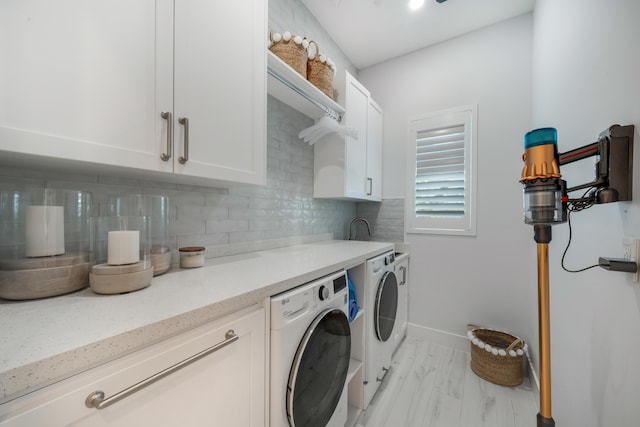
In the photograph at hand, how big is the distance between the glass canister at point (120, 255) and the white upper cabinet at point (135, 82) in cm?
26

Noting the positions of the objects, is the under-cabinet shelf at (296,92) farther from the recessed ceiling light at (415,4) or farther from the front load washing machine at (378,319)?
the front load washing machine at (378,319)

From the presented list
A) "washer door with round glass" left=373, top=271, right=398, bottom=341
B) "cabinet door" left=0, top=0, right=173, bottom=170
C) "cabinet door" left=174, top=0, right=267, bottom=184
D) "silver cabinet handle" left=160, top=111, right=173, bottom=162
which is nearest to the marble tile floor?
"washer door with round glass" left=373, top=271, right=398, bottom=341

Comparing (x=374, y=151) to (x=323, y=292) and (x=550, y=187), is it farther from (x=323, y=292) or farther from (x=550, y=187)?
(x=550, y=187)

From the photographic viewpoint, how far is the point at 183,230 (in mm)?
1282

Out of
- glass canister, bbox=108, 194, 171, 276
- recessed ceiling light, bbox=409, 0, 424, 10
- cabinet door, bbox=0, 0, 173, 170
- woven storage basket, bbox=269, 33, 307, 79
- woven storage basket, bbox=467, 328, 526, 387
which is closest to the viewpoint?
cabinet door, bbox=0, 0, 173, 170

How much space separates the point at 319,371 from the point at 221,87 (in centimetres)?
135

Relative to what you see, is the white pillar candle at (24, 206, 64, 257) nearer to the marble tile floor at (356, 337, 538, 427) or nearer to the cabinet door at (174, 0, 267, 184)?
the cabinet door at (174, 0, 267, 184)

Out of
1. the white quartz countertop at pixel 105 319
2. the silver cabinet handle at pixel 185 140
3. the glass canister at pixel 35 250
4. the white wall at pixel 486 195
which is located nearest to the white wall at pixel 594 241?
the white wall at pixel 486 195

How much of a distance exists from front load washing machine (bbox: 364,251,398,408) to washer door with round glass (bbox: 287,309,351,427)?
35 cm

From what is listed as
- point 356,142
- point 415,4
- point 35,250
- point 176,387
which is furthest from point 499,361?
point 415,4

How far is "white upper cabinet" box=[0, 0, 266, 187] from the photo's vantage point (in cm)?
62

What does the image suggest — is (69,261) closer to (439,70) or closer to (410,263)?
(410,263)

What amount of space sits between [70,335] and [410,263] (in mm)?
2614

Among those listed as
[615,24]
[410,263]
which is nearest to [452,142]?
[410,263]
